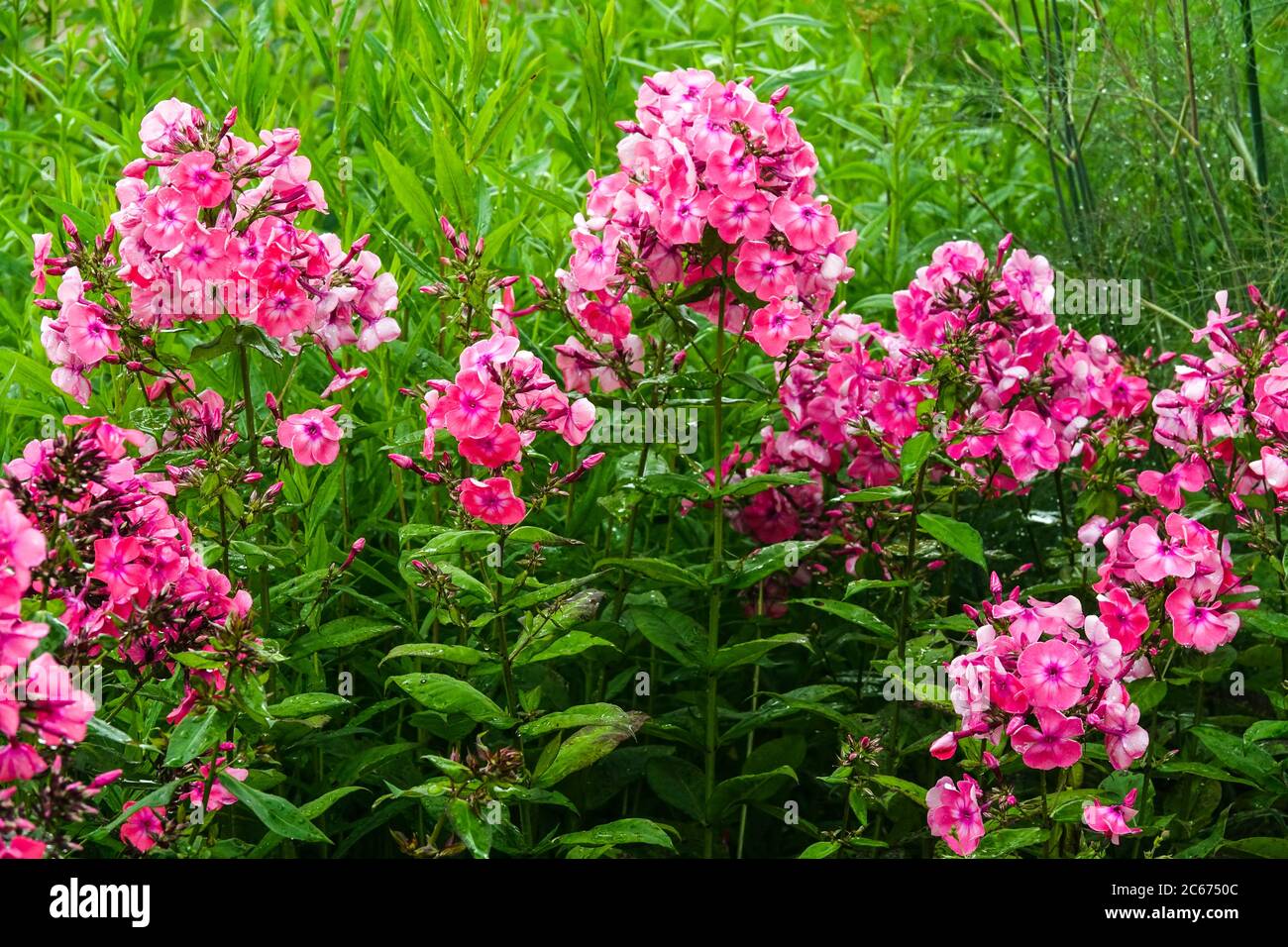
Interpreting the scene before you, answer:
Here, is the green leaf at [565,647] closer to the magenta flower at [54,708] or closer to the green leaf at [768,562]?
the green leaf at [768,562]

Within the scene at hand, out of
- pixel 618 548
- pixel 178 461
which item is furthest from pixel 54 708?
pixel 618 548

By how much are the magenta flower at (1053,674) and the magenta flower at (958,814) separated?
18cm

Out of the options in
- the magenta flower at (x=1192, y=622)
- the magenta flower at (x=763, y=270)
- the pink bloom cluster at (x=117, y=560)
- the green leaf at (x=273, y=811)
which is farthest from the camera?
the magenta flower at (x=763, y=270)

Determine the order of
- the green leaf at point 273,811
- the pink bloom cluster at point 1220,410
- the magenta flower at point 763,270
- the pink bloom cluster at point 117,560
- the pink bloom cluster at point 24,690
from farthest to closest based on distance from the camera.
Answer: the pink bloom cluster at point 1220,410 → the magenta flower at point 763,270 → the green leaf at point 273,811 → the pink bloom cluster at point 117,560 → the pink bloom cluster at point 24,690

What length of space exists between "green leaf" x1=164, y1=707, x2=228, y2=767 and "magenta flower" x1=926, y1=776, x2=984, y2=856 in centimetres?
94

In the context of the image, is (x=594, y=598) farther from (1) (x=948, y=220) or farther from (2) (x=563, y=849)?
(1) (x=948, y=220)

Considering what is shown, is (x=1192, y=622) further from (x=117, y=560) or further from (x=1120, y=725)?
(x=117, y=560)

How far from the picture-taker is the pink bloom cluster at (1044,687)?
1.84 meters

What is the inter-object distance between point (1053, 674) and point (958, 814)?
0.26 m

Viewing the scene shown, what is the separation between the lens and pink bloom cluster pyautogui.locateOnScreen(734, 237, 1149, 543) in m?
2.34

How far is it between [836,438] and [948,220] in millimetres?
1227

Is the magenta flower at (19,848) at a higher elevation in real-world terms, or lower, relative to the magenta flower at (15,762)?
lower

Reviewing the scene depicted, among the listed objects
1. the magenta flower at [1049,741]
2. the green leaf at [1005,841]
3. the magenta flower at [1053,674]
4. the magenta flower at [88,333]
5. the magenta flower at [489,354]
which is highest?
the magenta flower at [88,333]

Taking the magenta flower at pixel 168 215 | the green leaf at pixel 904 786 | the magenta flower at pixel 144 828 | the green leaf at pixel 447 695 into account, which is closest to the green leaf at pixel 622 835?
the green leaf at pixel 447 695
